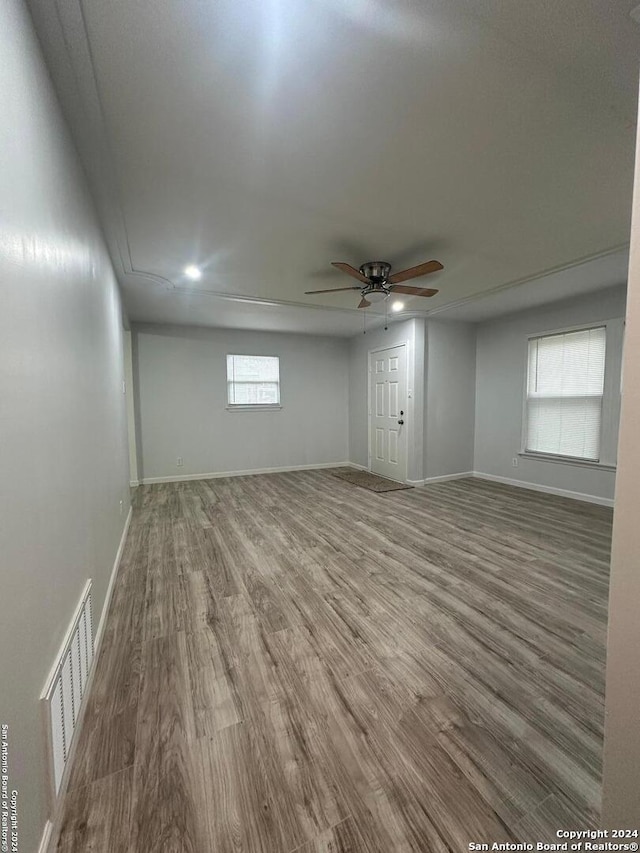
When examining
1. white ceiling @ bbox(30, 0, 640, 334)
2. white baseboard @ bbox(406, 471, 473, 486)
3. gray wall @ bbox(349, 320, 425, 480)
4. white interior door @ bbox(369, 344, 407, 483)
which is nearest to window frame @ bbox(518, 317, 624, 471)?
white ceiling @ bbox(30, 0, 640, 334)

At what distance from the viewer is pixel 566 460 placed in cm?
427

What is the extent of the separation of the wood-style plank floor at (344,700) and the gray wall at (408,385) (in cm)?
222

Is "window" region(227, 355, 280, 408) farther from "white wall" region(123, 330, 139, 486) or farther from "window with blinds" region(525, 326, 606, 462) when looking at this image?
"window with blinds" region(525, 326, 606, 462)

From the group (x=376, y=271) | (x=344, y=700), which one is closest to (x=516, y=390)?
(x=376, y=271)

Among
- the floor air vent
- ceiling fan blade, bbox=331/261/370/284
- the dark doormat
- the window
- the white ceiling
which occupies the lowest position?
the dark doormat

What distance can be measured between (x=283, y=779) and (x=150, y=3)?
252 centimetres

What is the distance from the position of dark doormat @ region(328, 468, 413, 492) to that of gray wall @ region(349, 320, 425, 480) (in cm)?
26

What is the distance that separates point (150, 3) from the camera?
3.53 feet

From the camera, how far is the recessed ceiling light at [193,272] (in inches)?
126

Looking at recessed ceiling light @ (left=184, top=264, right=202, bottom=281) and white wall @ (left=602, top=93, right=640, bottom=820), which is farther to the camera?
recessed ceiling light @ (left=184, top=264, right=202, bottom=281)

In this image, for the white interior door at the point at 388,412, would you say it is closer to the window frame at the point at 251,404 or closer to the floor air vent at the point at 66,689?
the window frame at the point at 251,404

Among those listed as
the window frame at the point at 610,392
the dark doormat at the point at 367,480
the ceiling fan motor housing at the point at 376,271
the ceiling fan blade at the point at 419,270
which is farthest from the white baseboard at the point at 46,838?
the window frame at the point at 610,392

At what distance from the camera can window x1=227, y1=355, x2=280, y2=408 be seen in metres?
5.71

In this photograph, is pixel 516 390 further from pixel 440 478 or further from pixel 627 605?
pixel 627 605
